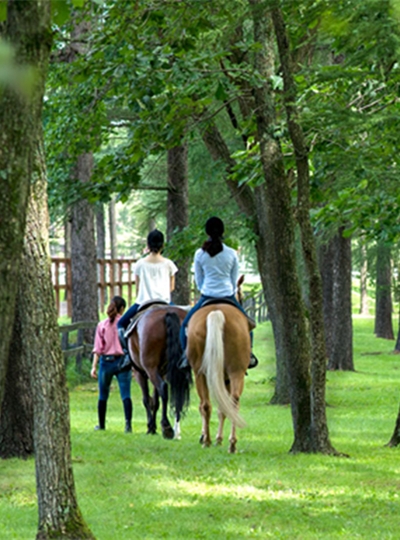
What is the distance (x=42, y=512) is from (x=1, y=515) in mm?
1397

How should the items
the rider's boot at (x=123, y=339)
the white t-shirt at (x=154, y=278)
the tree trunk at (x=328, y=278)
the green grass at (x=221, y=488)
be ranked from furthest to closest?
the tree trunk at (x=328, y=278) → the rider's boot at (x=123, y=339) → the white t-shirt at (x=154, y=278) → the green grass at (x=221, y=488)

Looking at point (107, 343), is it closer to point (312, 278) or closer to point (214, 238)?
point (214, 238)

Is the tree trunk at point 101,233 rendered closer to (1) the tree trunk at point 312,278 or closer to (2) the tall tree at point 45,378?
(1) the tree trunk at point 312,278

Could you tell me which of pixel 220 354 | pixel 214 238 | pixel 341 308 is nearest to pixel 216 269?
pixel 214 238

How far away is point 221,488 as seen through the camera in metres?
9.69

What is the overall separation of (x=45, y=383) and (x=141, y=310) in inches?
278

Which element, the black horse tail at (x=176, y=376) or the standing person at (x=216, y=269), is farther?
the black horse tail at (x=176, y=376)

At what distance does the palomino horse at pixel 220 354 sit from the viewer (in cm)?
1199

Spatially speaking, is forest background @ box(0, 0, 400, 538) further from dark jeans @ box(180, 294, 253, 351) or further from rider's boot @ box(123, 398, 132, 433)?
rider's boot @ box(123, 398, 132, 433)

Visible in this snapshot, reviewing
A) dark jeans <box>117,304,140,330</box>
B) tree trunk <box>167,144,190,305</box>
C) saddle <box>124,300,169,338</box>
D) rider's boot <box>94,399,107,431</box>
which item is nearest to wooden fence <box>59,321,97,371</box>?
tree trunk <box>167,144,190,305</box>

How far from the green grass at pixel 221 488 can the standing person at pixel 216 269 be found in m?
1.76

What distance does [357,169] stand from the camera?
13.1 m

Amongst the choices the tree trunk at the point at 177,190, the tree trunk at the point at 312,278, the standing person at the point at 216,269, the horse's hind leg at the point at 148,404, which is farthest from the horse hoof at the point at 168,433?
the tree trunk at the point at 177,190

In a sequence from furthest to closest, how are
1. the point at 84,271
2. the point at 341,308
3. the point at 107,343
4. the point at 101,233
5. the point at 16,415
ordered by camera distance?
the point at 101,233
the point at 341,308
the point at 84,271
the point at 107,343
the point at 16,415
